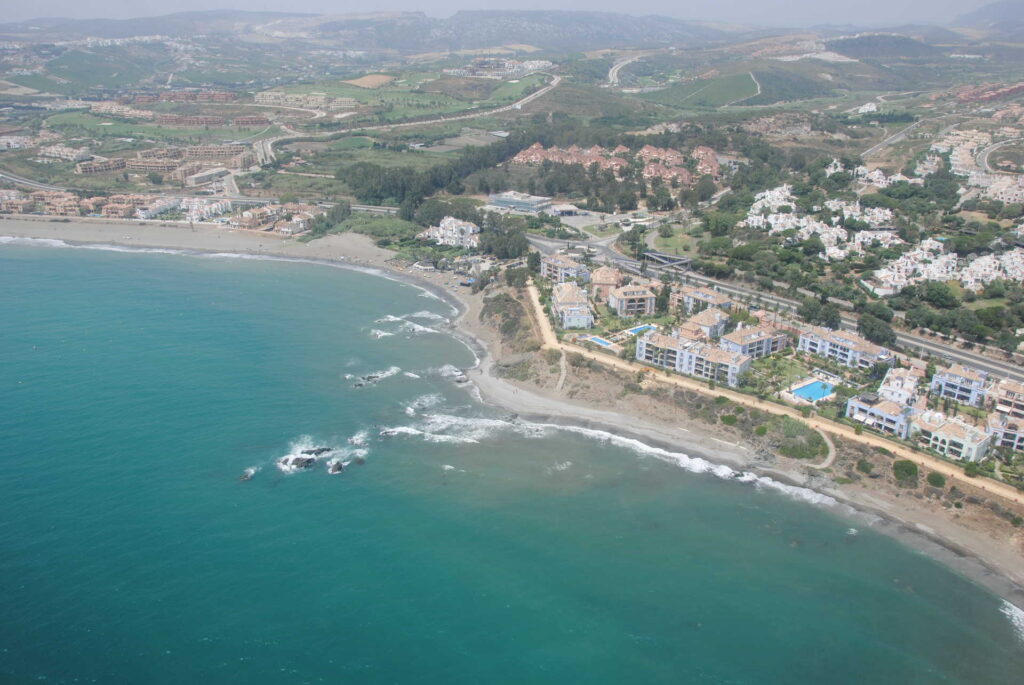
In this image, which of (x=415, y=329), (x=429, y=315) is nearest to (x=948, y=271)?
(x=429, y=315)

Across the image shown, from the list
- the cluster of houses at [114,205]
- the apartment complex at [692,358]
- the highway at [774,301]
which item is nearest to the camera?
the apartment complex at [692,358]

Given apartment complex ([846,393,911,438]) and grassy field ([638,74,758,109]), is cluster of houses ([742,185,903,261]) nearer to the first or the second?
apartment complex ([846,393,911,438])

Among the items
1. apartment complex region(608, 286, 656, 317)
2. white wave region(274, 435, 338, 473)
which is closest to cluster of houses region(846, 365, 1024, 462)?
apartment complex region(608, 286, 656, 317)

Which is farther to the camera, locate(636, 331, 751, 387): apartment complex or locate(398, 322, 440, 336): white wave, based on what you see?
locate(398, 322, 440, 336): white wave

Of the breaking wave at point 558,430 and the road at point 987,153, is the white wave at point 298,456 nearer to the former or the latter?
the breaking wave at point 558,430

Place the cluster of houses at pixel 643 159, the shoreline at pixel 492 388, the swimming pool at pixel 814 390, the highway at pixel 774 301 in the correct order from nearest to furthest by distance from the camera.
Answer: the shoreline at pixel 492 388, the swimming pool at pixel 814 390, the highway at pixel 774 301, the cluster of houses at pixel 643 159

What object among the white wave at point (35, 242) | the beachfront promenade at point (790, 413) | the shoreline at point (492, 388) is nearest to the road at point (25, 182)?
the shoreline at point (492, 388)
